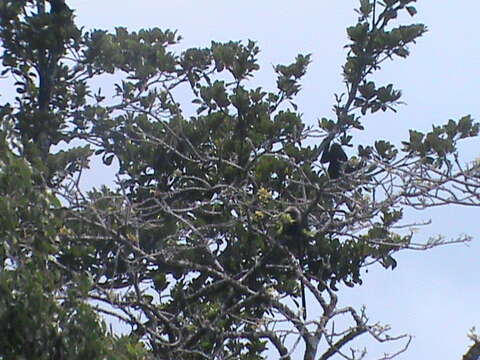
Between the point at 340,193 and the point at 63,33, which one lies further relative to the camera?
the point at 63,33

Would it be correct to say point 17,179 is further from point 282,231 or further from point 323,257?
point 323,257

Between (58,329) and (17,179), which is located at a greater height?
(17,179)

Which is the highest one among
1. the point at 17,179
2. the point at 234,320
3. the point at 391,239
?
the point at 391,239

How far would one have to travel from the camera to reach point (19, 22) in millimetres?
11305

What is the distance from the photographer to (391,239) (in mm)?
9805

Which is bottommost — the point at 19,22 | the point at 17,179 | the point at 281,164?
the point at 17,179

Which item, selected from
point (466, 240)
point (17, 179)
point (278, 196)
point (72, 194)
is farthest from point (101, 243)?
point (17, 179)

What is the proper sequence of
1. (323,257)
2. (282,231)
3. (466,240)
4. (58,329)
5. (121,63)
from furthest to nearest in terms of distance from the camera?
(121,63) → (323,257) → (282,231) → (466,240) → (58,329)

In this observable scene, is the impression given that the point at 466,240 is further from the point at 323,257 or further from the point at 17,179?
the point at 17,179

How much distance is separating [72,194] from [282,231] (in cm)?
143

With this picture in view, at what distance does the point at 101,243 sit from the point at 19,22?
246 cm

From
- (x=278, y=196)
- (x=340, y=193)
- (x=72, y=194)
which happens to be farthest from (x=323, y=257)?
(x=72, y=194)

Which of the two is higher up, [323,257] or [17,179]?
[323,257]

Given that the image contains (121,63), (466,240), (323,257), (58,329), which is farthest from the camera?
(121,63)
